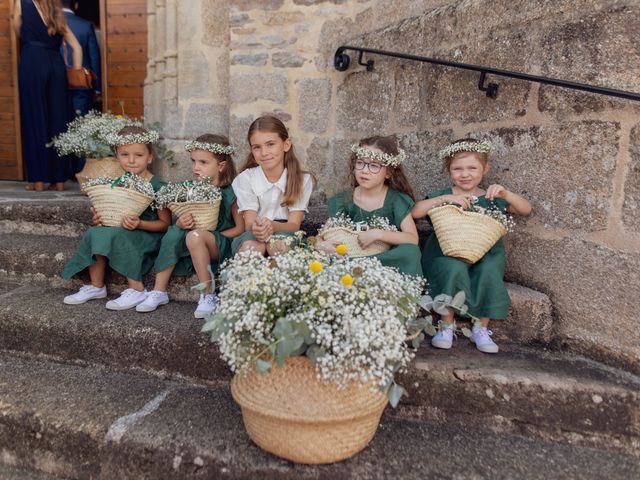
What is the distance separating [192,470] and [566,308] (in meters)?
1.69

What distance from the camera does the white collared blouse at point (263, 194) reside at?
2801 mm

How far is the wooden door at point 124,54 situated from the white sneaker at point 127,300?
123 inches

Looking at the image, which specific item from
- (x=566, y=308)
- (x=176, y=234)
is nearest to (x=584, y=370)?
→ (x=566, y=308)

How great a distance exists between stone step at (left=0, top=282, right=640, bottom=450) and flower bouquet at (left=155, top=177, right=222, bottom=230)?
0.52 metres

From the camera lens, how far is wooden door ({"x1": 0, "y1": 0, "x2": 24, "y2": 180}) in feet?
18.3

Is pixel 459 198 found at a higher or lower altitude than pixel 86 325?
higher

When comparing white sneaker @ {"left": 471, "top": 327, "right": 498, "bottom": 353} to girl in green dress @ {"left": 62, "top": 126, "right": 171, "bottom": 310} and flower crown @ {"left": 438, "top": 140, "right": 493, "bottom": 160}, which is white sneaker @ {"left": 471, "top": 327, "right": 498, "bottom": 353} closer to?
flower crown @ {"left": 438, "top": 140, "right": 493, "bottom": 160}

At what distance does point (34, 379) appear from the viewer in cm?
215

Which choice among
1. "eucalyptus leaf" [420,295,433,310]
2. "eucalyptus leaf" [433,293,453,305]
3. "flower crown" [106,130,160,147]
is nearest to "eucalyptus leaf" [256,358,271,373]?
"eucalyptus leaf" [420,295,433,310]

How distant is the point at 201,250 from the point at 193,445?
3.74 ft

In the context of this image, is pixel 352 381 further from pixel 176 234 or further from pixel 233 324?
pixel 176 234

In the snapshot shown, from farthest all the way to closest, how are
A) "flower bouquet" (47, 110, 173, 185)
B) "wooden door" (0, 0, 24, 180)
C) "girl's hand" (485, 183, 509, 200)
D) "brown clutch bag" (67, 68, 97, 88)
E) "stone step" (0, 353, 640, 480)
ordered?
1. "wooden door" (0, 0, 24, 180)
2. "brown clutch bag" (67, 68, 97, 88)
3. "flower bouquet" (47, 110, 173, 185)
4. "girl's hand" (485, 183, 509, 200)
5. "stone step" (0, 353, 640, 480)

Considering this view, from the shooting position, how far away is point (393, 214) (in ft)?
8.50

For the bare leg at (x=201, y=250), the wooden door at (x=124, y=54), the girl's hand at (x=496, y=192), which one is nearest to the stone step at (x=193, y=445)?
the bare leg at (x=201, y=250)
